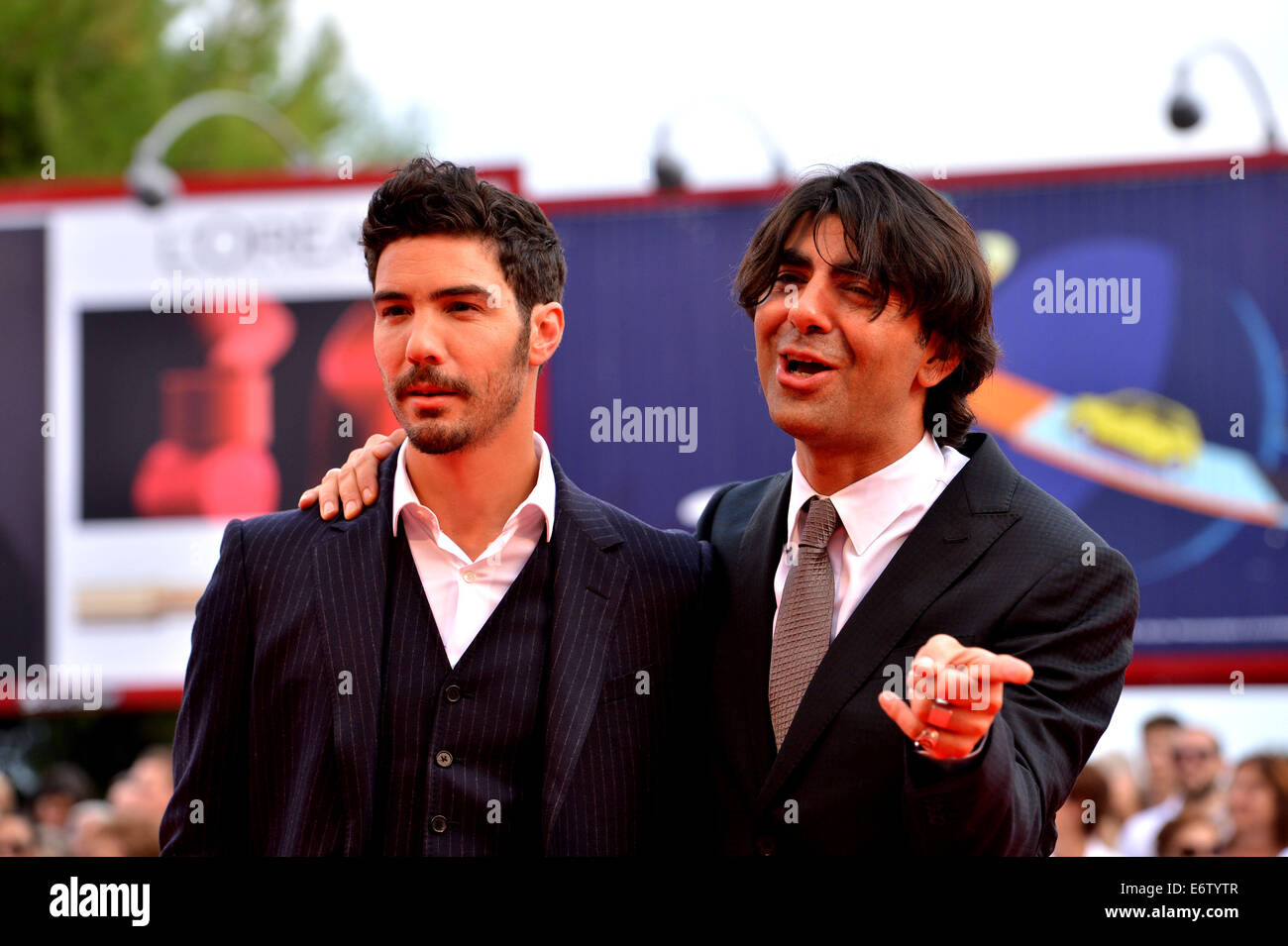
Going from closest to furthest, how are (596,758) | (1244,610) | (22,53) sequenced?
(596,758) < (1244,610) < (22,53)

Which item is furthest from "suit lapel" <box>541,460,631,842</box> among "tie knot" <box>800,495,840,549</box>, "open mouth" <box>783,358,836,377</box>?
"open mouth" <box>783,358,836,377</box>

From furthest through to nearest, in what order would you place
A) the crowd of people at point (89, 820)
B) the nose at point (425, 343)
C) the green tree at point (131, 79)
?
the green tree at point (131, 79), the crowd of people at point (89, 820), the nose at point (425, 343)

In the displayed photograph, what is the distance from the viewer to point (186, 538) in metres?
12.6

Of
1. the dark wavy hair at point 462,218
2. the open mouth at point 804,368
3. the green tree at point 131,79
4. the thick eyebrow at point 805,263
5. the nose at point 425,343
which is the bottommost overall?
the open mouth at point 804,368

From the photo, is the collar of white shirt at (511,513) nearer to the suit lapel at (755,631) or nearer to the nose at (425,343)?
the nose at (425,343)

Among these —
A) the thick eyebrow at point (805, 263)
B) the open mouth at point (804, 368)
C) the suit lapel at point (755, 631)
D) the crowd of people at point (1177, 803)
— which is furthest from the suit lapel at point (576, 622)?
the crowd of people at point (1177, 803)

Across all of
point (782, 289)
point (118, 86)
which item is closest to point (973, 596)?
point (782, 289)

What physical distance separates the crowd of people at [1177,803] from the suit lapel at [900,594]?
8.20ft

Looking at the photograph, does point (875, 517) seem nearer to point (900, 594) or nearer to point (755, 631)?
point (900, 594)

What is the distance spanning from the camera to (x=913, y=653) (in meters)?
2.85

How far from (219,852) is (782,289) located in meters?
1.57

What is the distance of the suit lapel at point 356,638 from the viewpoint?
9.26 ft

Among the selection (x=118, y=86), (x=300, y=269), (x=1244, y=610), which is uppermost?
(x=118, y=86)

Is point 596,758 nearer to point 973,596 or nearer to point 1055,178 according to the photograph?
point 973,596
